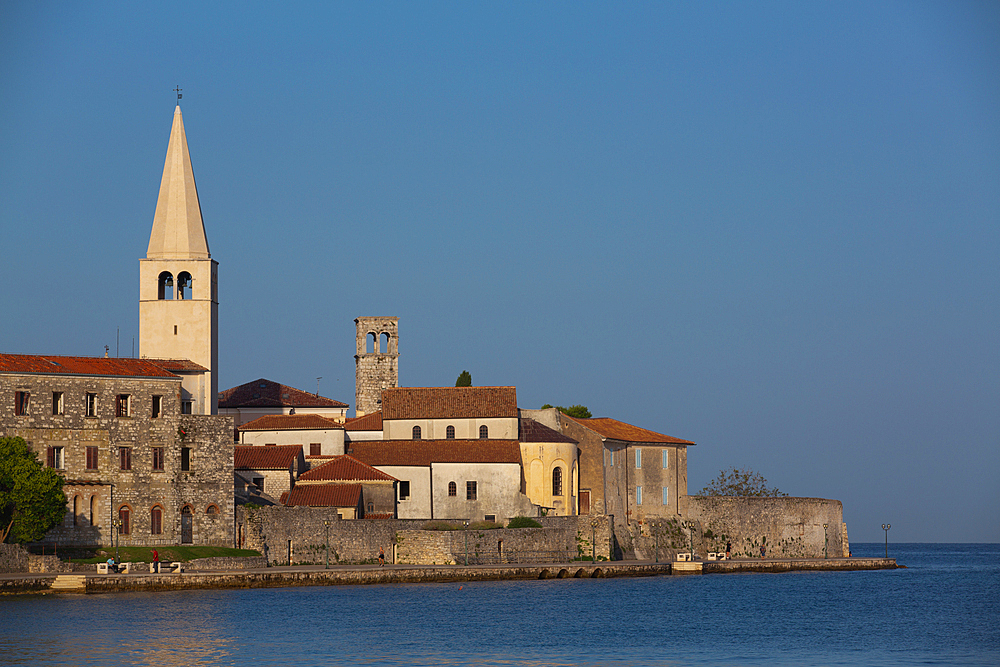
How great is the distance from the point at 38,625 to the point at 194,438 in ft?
65.8

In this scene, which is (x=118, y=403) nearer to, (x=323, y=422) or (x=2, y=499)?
(x=2, y=499)

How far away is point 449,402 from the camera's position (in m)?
83.5

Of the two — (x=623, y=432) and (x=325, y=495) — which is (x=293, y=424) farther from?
(x=623, y=432)

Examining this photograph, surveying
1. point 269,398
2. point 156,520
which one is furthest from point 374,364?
point 156,520

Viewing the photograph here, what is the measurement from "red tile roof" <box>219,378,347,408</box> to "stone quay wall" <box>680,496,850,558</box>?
80.4 feet

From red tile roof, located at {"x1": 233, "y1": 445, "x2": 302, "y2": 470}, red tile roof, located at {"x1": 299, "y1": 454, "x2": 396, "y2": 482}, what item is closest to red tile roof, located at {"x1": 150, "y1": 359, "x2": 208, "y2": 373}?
red tile roof, located at {"x1": 233, "y1": 445, "x2": 302, "y2": 470}

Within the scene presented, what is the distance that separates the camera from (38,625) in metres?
47.9

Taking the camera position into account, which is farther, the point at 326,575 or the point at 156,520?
the point at 156,520

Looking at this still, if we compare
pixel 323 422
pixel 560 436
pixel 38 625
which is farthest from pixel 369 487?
pixel 38 625

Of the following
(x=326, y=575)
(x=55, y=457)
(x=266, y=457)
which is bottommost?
(x=326, y=575)

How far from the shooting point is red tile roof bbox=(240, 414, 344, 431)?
80.6m

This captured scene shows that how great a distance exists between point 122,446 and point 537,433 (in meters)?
25.8

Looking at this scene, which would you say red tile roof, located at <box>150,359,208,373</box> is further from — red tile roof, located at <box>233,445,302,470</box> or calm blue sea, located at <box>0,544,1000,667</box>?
calm blue sea, located at <box>0,544,1000,667</box>

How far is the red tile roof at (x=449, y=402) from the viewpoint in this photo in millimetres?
82750
